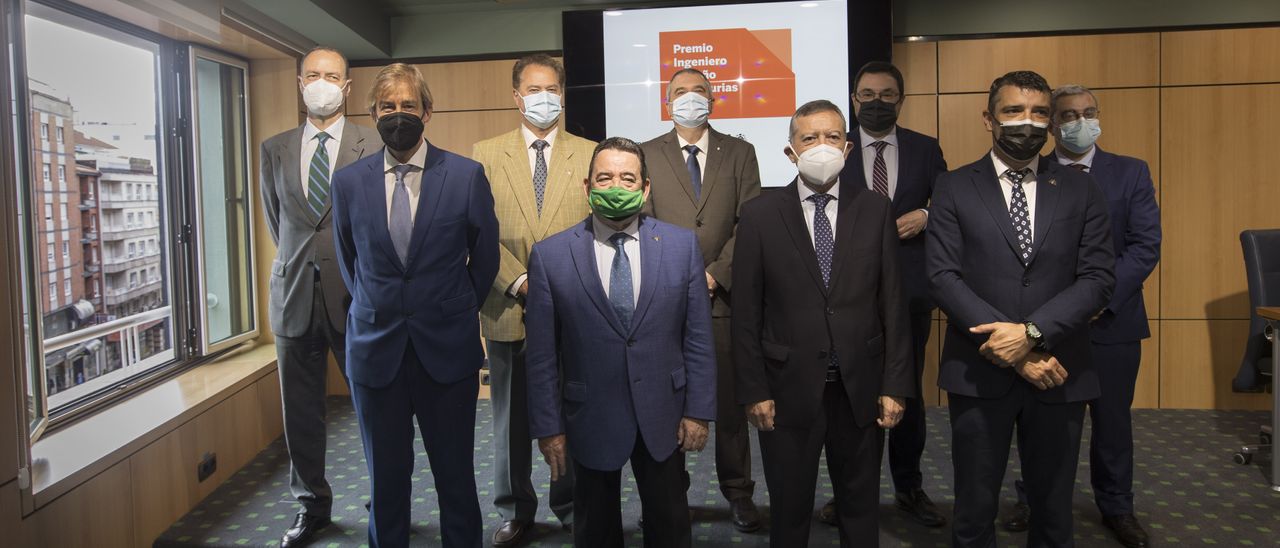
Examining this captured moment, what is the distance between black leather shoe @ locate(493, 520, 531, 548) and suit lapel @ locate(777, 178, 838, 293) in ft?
4.88

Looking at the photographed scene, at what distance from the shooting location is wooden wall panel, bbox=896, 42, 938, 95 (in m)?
5.13

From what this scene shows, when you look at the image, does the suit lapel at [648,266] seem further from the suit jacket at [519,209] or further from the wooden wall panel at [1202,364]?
the wooden wall panel at [1202,364]

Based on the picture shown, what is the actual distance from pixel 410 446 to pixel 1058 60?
4445 mm

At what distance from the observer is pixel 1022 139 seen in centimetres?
249

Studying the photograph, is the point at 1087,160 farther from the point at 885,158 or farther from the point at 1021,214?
the point at 1021,214

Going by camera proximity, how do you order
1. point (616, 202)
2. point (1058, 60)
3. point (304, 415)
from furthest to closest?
point (1058, 60), point (304, 415), point (616, 202)

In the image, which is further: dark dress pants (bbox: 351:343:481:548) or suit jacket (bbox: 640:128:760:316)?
suit jacket (bbox: 640:128:760:316)

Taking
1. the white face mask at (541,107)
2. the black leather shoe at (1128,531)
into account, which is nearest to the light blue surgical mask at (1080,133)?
the black leather shoe at (1128,531)

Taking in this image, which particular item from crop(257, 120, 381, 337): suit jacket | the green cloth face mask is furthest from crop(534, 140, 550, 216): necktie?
the green cloth face mask

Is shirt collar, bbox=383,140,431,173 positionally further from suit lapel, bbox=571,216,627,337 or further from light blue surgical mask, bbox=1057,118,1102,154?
light blue surgical mask, bbox=1057,118,1102,154

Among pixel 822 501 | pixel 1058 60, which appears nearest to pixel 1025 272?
pixel 822 501

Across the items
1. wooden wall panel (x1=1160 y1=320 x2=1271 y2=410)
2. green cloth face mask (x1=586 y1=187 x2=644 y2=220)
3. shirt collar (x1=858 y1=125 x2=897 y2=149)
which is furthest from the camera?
wooden wall panel (x1=1160 y1=320 x2=1271 y2=410)

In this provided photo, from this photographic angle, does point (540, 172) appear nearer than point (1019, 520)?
A: Yes

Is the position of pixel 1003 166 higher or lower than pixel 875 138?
lower
